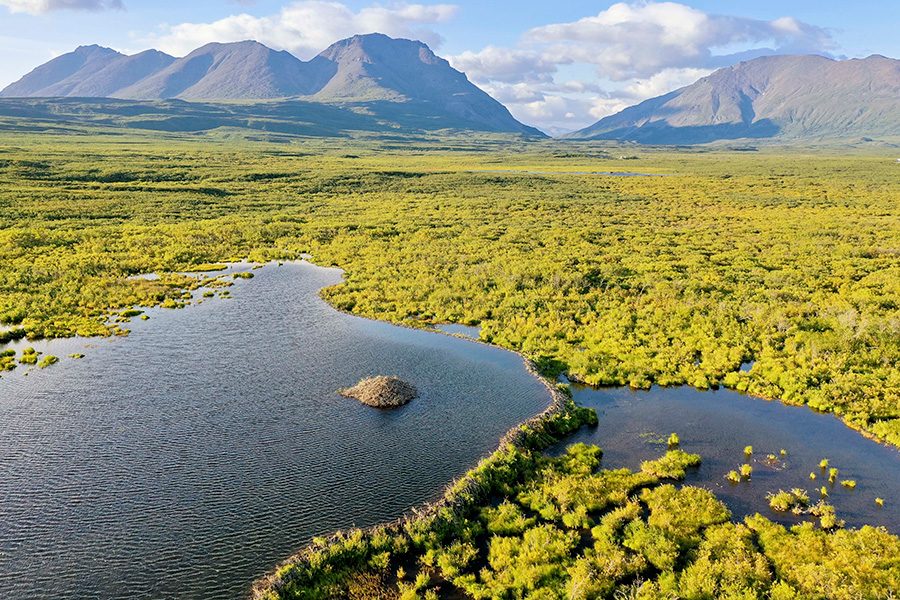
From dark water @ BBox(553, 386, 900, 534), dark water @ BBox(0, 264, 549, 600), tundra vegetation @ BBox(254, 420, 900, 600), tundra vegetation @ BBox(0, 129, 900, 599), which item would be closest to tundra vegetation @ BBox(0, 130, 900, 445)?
tundra vegetation @ BBox(0, 129, 900, 599)

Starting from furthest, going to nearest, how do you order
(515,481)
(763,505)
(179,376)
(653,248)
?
(653,248), (179,376), (515,481), (763,505)

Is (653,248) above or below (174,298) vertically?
Answer: above

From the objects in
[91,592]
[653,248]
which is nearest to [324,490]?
[91,592]

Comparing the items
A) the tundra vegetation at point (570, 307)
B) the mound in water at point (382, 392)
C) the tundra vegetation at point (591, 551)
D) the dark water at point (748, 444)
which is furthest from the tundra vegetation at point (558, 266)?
the tundra vegetation at point (591, 551)

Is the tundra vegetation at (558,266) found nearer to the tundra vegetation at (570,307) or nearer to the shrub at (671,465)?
the tundra vegetation at (570,307)

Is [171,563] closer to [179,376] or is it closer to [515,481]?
[515,481]

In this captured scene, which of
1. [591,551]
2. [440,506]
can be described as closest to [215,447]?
[440,506]

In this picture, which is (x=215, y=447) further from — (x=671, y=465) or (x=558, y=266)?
(x=558, y=266)
